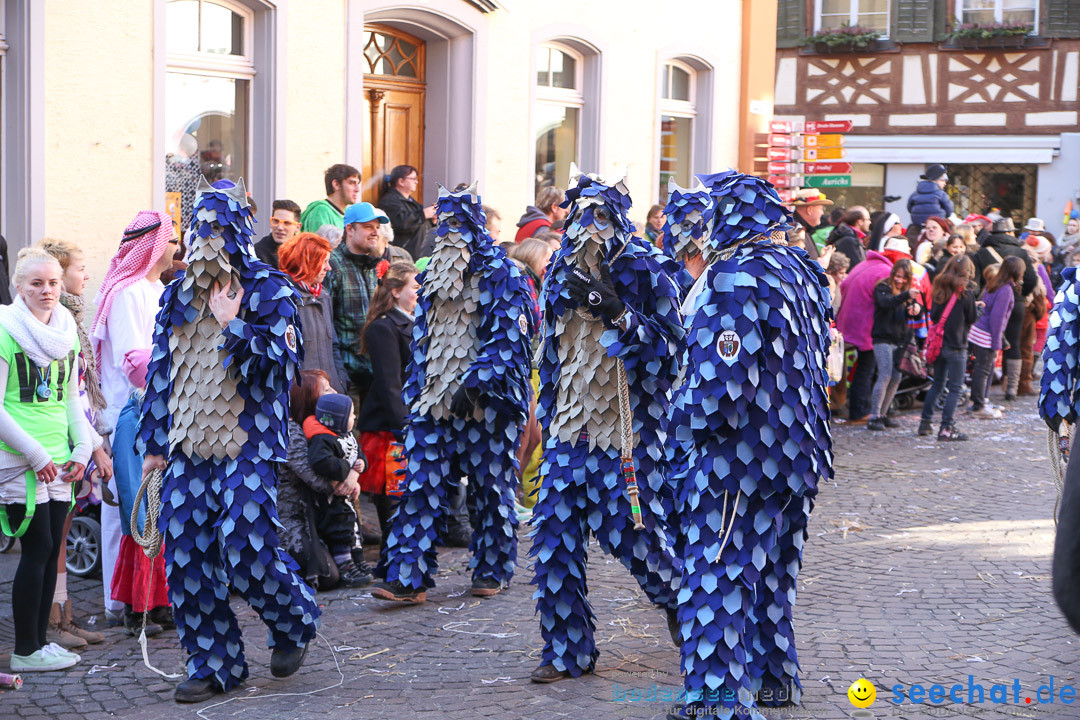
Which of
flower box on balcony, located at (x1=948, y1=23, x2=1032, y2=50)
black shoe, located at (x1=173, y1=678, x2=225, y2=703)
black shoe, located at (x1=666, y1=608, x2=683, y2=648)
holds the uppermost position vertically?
flower box on balcony, located at (x1=948, y1=23, x2=1032, y2=50)

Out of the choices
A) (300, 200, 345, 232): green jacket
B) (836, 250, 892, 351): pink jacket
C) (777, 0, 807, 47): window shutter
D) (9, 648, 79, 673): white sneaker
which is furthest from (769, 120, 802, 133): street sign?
(9, 648, 79, 673): white sneaker

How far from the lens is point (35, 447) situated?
5.59 metres

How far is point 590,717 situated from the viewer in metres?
5.08

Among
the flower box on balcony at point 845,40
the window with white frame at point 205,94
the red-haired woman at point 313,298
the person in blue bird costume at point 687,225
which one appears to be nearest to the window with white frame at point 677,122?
the window with white frame at point 205,94

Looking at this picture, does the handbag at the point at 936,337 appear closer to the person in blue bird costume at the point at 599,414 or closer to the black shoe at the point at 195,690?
the person in blue bird costume at the point at 599,414

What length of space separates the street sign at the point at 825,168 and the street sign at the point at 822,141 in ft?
0.82

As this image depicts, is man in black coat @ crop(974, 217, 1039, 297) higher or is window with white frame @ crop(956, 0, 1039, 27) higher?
window with white frame @ crop(956, 0, 1039, 27)

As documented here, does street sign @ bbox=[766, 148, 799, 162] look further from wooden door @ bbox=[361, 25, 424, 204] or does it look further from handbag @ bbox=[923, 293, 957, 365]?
wooden door @ bbox=[361, 25, 424, 204]

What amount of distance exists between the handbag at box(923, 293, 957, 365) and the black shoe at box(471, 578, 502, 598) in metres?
6.60

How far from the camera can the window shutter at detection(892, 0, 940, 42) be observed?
2723 centimetres

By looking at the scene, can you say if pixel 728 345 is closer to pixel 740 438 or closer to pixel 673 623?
A: pixel 740 438

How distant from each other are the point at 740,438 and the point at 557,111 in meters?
9.86

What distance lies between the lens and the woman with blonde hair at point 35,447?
560 cm

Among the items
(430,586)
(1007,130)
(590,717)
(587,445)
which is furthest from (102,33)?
(1007,130)
